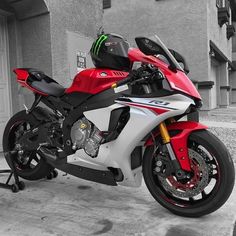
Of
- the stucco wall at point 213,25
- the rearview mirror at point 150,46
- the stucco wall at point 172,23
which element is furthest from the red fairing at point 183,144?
the stucco wall at point 213,25

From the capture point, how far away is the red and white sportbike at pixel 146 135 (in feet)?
7.57

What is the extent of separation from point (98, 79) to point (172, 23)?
11.1 metres

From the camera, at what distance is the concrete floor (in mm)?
2242

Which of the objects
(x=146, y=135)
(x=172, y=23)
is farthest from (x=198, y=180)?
(x=172, y=23)

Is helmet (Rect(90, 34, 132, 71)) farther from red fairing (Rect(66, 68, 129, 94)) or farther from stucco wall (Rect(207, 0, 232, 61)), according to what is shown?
stucco wall (Rect(207, 0, 232, 61))

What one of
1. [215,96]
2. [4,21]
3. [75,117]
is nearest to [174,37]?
[215,96]

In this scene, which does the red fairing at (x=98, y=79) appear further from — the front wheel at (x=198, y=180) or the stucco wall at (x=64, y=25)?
the stucco wall at (x=64, y=25)

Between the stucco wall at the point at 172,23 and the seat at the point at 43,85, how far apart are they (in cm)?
1002

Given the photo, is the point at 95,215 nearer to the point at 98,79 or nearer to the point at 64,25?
the point at 98,79

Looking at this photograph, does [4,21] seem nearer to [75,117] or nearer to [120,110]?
[75,117]

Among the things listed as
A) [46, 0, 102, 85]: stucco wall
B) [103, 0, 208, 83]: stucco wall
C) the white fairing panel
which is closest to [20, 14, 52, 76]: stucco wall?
[46, 0, 102, 85]: stucco wall

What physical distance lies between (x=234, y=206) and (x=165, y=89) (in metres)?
1.15

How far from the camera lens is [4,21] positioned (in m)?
5.07

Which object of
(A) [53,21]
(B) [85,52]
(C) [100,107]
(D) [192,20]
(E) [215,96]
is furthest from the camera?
(E) [215,96]
